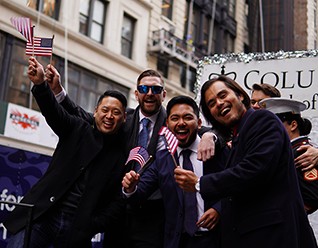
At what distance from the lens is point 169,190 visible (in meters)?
3.46

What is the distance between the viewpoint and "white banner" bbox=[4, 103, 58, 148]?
14.9 m

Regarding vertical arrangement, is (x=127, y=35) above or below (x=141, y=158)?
above

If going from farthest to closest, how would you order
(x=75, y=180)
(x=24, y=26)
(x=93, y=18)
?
1. (x=93, y=18)
2. (x=24, y=26)
3. (x=75, y=180)

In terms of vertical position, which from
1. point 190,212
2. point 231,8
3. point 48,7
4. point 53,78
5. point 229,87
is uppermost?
point 231,8

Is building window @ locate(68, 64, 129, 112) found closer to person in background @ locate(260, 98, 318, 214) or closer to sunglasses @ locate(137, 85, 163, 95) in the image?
sunglasses @ locate(137, 85, 163, 95)

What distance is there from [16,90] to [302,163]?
13780 mm

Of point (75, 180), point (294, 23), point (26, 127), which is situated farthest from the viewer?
point (26, 127)

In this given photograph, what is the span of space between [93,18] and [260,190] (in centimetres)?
1714

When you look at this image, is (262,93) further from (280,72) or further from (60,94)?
(60,94)

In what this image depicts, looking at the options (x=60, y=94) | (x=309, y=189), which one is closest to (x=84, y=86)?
(x=60, y=94)

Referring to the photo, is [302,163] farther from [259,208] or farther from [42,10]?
[42,10]

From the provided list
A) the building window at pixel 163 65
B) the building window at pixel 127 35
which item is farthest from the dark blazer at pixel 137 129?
the building window at pixel 163 65

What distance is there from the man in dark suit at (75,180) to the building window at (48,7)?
44.9 ft

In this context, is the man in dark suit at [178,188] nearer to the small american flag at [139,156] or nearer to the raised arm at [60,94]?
the small american flag at [139,156]
